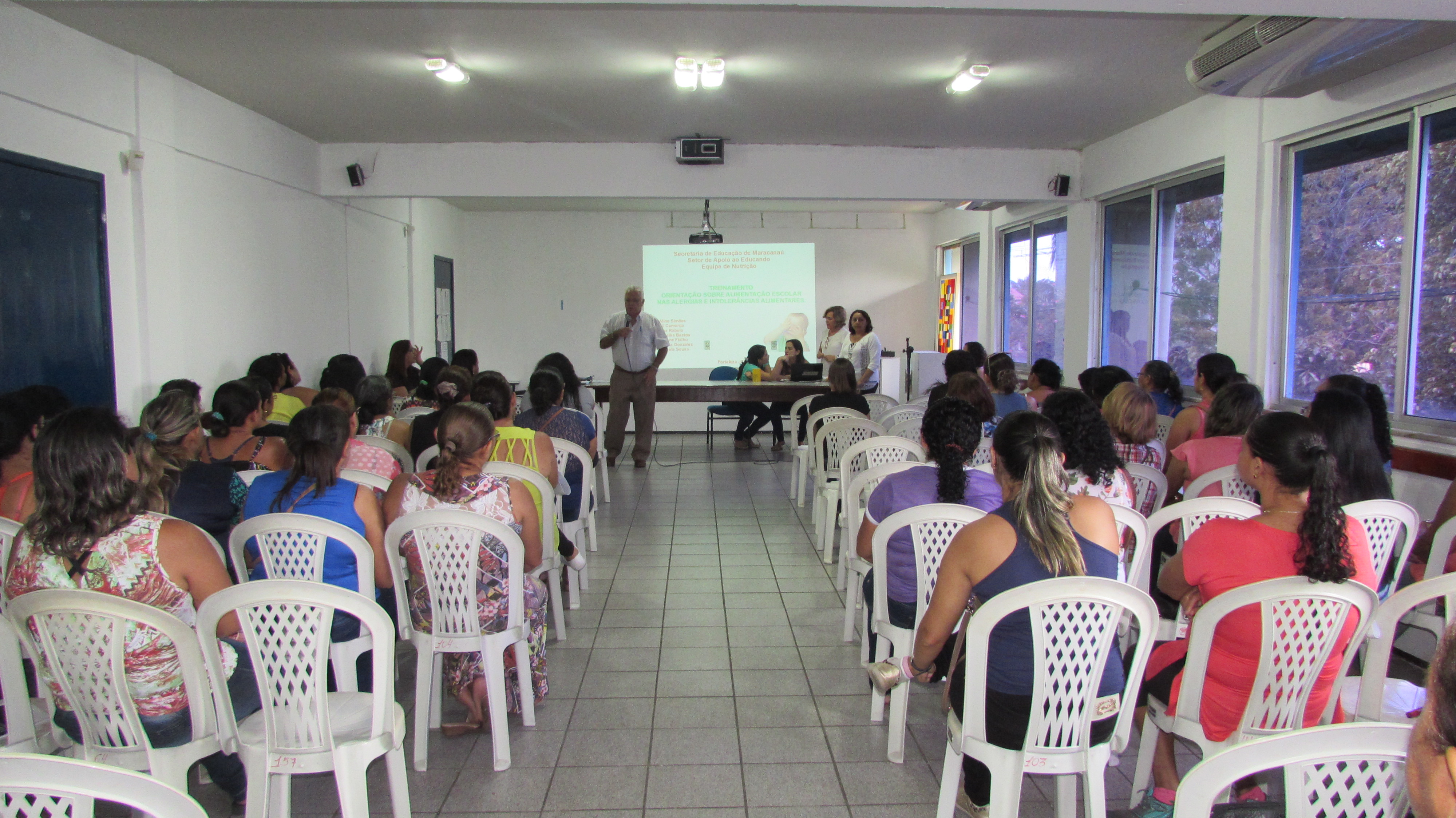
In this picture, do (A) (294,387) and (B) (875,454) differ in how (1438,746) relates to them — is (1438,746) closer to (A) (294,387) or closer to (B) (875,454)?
(B) (875,454)

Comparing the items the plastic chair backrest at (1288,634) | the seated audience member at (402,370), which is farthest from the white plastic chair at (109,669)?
the seated audience member at (402,370)

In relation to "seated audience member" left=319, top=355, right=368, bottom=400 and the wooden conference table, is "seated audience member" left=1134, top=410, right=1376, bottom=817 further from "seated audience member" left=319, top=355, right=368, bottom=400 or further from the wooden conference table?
the wooden conference table

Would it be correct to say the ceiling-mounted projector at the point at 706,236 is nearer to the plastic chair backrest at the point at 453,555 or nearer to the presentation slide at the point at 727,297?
the presentation slide at the point at 727,297

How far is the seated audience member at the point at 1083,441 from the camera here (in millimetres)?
2639

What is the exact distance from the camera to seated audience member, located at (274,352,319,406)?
4.98 m

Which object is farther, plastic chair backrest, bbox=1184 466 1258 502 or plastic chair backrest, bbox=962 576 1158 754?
plastic chair backrest, bbox=1184 466 1258 502

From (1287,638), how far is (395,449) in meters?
3.43

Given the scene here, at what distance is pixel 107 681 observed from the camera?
1.80m

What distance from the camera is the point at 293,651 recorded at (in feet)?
6.11

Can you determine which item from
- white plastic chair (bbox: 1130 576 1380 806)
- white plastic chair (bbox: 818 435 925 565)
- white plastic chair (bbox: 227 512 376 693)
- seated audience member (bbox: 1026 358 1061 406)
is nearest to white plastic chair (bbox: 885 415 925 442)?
white plastic chair (bbox: 818 435 925 565)

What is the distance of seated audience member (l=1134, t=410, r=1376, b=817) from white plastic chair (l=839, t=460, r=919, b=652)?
1.04 m

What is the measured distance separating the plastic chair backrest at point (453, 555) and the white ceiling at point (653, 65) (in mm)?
1958

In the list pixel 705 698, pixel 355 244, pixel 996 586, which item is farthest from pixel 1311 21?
pixel 355 244

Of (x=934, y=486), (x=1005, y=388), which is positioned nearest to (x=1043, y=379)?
(x=1005, y=388)
